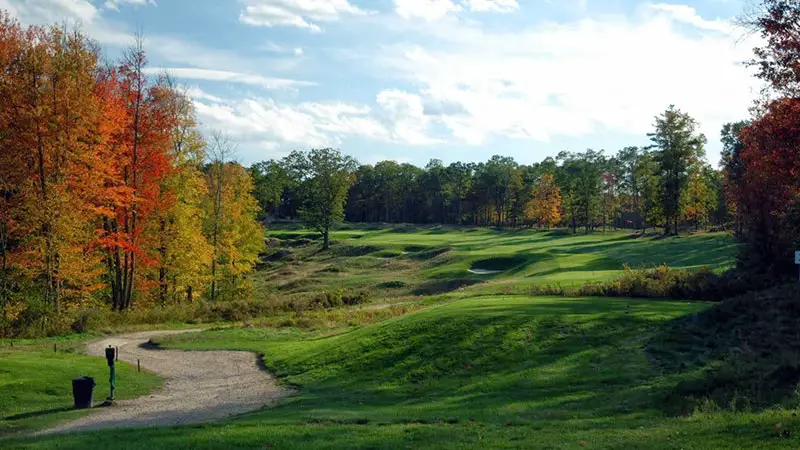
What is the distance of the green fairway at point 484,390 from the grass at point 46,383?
12.9 feet

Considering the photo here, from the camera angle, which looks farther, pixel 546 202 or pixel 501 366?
pixel 546 202

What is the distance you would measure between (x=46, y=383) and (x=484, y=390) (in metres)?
13.6

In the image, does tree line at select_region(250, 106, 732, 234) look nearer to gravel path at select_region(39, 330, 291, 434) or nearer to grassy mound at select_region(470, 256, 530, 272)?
grassy mound at select_region(470, 256, 530, 272)

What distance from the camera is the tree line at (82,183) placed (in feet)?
101

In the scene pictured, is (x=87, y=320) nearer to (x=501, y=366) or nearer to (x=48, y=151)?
(x=48, y=151)

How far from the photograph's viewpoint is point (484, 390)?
1692 cm

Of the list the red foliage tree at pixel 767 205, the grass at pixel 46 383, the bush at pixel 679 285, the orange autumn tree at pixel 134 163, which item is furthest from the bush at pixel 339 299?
the red foliage tree at pixel 767 205

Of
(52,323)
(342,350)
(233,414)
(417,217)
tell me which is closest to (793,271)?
(342,350)

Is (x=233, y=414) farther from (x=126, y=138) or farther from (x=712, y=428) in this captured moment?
(x=126, y=138)

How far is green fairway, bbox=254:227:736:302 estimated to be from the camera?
44.2 m

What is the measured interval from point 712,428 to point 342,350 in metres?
14.9

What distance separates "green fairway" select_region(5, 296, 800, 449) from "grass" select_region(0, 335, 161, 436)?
12.9 ft

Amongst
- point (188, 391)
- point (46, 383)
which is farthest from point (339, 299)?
point (46, 383)

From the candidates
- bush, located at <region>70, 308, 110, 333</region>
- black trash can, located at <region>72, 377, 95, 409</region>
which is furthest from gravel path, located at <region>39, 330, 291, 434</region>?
bush, located at <region>70, 308, 110, 333</region>
